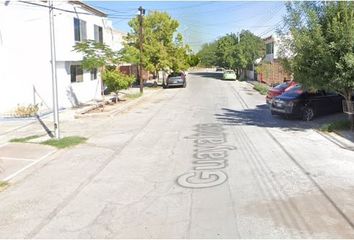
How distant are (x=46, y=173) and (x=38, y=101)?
12.1 metres

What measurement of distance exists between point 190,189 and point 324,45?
758 cm

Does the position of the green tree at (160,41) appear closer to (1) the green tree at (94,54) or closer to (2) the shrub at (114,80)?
(2) the shrub at (114,80)

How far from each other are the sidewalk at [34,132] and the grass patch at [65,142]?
12.3 inches

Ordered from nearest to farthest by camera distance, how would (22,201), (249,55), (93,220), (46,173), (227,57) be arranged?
(93,220)
(22,201)
(46,173)
(249,55)
(227,57)

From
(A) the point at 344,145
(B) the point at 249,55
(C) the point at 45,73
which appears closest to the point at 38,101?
(C) the point at 45,73

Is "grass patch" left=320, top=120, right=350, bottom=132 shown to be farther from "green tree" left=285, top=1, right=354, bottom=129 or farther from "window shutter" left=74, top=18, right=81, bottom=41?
"window shutter" left=74, top=18, right=81, bottom=41

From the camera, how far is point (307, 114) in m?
16.3

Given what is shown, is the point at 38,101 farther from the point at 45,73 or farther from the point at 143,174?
the point at 143,174

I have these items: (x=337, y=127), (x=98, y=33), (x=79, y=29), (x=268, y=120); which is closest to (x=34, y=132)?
(x=268, y=120)

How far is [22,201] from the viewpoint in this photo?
742 centimetres

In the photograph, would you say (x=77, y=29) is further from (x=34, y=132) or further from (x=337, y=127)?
(x=337, y=127)

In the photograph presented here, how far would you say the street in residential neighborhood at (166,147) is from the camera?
6.14m

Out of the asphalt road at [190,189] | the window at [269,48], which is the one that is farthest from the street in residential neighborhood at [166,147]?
the window at [269,48]

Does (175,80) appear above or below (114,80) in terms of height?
below
